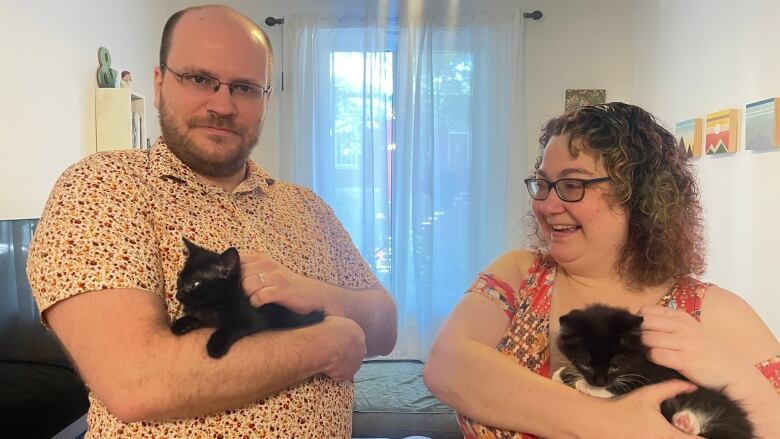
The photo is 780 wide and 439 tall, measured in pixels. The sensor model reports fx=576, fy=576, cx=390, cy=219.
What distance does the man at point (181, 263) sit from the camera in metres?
0.77

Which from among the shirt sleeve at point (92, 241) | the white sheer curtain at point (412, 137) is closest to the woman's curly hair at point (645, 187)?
the shirt sleeve at point (92, 241)

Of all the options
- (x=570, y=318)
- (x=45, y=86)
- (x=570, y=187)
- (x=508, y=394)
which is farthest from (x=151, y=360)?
(x=45, y=86)

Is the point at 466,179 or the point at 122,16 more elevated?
the point at 122,16

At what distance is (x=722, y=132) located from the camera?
2713 mm

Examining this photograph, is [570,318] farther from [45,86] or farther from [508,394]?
[45,86]

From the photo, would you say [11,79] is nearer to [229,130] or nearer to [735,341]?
[229,130]

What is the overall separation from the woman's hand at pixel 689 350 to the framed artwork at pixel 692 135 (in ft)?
7.46

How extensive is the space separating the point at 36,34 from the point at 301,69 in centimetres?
166

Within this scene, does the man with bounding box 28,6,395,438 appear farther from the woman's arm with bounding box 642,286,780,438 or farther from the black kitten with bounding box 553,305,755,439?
the woman's arm with bounding box 642,286,780,438

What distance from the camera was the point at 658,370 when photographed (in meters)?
0.95

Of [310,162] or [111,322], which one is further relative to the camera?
[310,162]

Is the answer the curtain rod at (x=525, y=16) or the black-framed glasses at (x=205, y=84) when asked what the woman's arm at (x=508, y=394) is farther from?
the curtain rod at (x=525, y=16)

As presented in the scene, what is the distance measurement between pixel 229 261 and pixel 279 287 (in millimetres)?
87

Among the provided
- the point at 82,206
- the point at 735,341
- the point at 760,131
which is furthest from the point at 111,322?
the point at 760,131
